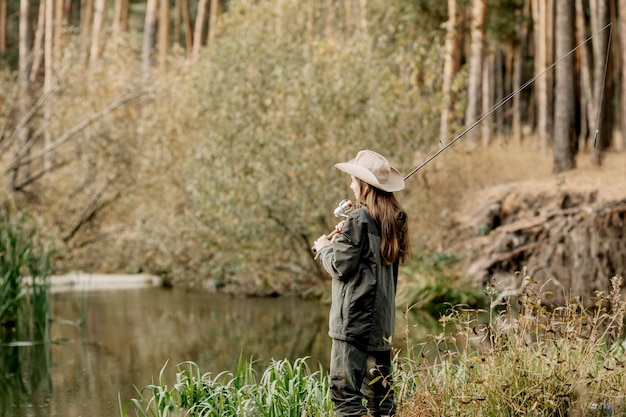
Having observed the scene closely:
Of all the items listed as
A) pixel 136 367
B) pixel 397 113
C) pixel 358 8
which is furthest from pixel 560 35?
pixel 136 367

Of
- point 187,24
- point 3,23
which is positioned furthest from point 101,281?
point 3,23

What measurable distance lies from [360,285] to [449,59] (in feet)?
49.9

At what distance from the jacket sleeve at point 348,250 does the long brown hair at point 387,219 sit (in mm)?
130

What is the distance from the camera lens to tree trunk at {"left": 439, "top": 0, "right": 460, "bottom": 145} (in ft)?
56.2

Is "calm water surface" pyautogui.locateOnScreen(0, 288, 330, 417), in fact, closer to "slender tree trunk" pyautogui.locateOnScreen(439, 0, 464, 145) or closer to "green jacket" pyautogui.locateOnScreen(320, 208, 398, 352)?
"green jacket" pyautogui.locateOnScreen(320, 208, 398, 352)

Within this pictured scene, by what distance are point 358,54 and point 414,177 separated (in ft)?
7.08

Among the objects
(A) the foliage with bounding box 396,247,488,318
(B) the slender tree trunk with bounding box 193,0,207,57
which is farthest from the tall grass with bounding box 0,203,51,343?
(B) the slender tree trunk with bounding box 193,0,207,57

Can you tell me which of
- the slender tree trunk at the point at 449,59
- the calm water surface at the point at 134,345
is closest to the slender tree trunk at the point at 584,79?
the slender tree trunk at the point at 449,59

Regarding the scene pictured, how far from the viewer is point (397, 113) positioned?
16.3 meters

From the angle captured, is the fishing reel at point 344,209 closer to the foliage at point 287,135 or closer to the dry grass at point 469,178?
the foliage at point 287,135

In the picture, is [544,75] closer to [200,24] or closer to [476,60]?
[476,60]

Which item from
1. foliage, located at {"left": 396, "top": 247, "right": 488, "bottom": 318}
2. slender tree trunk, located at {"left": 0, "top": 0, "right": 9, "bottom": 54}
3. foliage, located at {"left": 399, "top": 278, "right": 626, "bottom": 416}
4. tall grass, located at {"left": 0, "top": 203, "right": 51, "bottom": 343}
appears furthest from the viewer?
slender tree trunk, located at {"left": 0, "top": 0, "right": 9, "bottom": 54}

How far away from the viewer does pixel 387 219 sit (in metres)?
5.41

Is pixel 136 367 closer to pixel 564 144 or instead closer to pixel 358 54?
pixel 358 54
